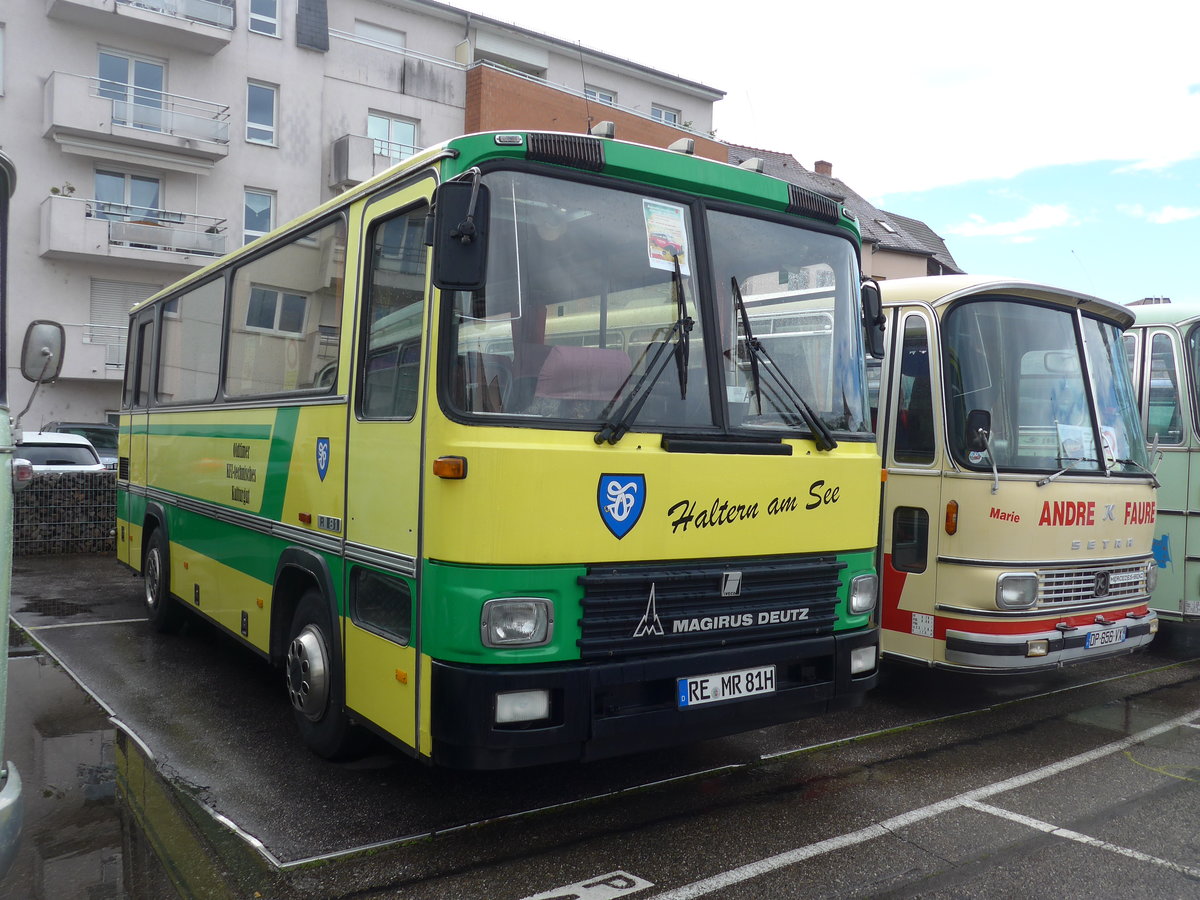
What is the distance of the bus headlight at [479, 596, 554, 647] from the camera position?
13.1ft

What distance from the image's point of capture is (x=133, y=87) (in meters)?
26.5

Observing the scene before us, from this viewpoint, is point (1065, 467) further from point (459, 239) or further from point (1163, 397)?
point (459, 239)

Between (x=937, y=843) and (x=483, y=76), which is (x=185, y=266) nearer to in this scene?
(x=483, y=76)

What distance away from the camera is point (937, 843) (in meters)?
4.47

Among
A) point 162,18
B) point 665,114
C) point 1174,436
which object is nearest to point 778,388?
point 1174,436

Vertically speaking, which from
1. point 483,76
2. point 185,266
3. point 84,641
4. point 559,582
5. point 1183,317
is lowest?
point 84,641

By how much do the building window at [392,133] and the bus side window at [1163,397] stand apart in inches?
950

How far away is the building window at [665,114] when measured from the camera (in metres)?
37.7

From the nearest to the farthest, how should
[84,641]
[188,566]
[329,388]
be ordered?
[329,388] < [188,566] < [84,641]

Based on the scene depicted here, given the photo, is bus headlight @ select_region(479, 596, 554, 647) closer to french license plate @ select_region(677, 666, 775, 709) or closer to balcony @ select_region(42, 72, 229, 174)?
french license plate @ select_region(677, 666, 775, 709)

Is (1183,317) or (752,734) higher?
(1183,317)

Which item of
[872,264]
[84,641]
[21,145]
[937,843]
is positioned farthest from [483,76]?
[937,843]

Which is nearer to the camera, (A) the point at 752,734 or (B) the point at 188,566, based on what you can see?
(A) the point at 752,734

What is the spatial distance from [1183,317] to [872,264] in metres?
31.2
